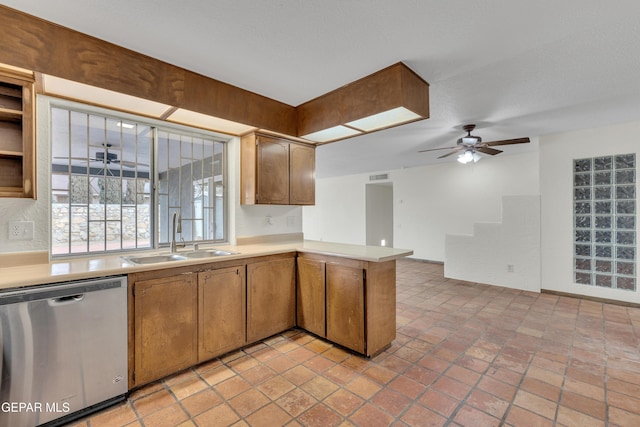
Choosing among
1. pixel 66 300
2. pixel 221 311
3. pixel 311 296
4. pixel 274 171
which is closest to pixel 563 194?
pixel 311 296

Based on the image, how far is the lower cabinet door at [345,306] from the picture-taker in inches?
95.3

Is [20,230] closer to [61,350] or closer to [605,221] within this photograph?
[61,350]

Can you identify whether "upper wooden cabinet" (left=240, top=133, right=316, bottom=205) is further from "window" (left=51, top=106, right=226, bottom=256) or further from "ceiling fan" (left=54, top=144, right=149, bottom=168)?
"ceiling fan" (left=54, top=144, right=149, bottom=168)

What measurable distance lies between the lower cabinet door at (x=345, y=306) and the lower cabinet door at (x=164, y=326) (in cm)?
118

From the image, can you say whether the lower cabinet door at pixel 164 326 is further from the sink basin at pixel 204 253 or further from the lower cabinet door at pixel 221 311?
the sink basin at pixel 204 253

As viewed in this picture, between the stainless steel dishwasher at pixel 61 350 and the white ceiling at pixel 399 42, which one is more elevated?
the white ceiling at pixel 399 42

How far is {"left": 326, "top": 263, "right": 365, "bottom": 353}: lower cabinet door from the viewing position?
2.42m

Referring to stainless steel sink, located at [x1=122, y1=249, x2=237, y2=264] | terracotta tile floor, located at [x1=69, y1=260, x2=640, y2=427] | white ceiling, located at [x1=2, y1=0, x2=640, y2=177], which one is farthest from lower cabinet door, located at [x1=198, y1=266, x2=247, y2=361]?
white ceiling, located at [x1=2, y1=0, x2=640, y2=177]

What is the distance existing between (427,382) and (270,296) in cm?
153

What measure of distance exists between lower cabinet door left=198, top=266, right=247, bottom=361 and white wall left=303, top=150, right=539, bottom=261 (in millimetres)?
5251

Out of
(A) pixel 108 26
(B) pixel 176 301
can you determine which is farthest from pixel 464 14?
(B) pixel 176 301

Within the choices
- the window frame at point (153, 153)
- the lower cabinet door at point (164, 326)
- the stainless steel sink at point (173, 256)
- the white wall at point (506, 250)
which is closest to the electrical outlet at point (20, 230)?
the window frame at point (153, 153)

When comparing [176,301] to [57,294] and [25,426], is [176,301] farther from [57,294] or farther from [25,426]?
[25,426]

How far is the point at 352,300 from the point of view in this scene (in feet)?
8.09
